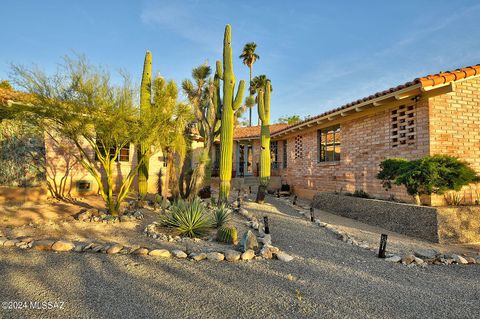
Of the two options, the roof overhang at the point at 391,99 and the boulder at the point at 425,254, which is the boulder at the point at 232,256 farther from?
the roof overhang at the point at 391,99

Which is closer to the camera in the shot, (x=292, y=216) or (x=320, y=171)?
(x=292, y=216)

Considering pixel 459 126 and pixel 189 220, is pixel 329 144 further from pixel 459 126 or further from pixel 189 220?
pixel 189 220

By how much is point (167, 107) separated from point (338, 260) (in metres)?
6.35

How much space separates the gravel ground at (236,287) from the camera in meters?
2.80

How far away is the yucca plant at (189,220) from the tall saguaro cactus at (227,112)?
276 cm

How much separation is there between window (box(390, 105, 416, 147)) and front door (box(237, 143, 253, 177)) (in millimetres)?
12292

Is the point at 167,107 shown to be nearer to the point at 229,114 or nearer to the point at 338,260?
the point at 229,114

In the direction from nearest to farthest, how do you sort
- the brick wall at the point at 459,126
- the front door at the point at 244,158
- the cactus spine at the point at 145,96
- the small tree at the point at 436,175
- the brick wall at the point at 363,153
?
the small tree at the point at 436,175 → the brick wall at the point at 459,126 → the brick wall at the point at 363,153 → the cactus spine at the point at 145,96 → the front door at the point at 244,158

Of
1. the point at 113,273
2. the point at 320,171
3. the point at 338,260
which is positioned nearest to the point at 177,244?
the point at 113,273

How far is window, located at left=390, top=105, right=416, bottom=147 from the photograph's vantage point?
7688 mm

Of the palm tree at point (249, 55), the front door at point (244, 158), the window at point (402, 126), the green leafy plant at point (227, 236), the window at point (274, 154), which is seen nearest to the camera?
the green leafy plant at point (227, 236)

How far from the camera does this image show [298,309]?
9.30ft

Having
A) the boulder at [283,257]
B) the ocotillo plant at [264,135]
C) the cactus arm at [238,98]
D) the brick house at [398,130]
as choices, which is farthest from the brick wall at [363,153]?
the boulder at [283,257]

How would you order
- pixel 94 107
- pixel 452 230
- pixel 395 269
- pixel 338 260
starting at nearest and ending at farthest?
pixel 395 269, pixel 338 260, pixel 452 230, pixel 94 107
